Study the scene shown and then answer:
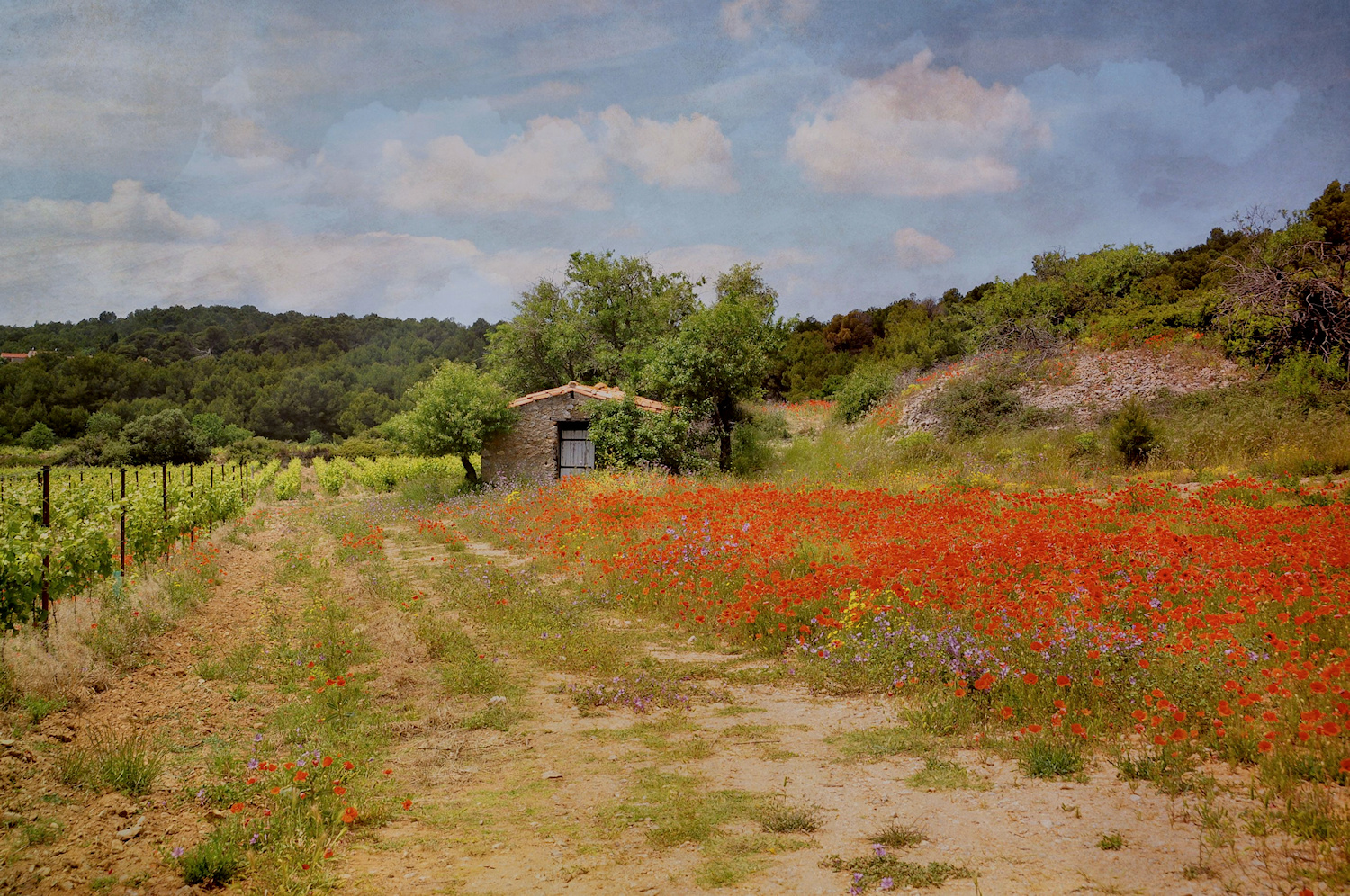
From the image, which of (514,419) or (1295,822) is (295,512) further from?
(1295,822)

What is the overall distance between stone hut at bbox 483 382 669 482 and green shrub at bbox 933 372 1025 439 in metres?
8.73

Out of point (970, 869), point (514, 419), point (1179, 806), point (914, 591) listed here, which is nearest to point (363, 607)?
point (914, 591)

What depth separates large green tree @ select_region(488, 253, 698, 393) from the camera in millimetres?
31531

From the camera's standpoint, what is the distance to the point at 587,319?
105 ft

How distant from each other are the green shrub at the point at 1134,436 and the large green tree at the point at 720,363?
949cm

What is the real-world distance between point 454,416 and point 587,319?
12.3 metres

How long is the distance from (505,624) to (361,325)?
76247 millimetres

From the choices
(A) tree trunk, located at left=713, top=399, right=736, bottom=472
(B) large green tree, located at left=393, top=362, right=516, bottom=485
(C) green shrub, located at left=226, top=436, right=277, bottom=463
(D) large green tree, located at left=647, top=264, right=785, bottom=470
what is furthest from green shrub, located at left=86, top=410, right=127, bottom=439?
(A) tree trunk, located at left=713, top=399, right=736, bottom=472

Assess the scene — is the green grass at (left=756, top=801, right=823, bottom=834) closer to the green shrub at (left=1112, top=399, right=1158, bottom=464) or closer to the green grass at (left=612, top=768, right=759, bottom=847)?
the green grass at (left=612, top=768, right=759, bottom=847)

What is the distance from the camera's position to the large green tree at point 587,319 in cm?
3153

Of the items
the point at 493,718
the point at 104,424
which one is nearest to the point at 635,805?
the point at 493,718

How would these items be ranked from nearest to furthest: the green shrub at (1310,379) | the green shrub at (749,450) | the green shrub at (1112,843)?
the green shrub at (1112,843) < the green shrub at (1310,379) < the green shrub at (749,450)


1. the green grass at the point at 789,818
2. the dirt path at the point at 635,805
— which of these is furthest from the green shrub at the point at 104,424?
the green grass at the point at 789,818

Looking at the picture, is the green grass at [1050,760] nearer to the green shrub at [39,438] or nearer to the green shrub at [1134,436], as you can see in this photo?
the green shrub at [1134,436]
